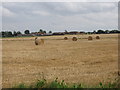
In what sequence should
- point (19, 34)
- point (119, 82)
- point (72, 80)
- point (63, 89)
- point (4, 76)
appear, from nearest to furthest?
point (63, 89) < point (119, 82) < point (72, 80) < point (4, 76) < point (19, 34)

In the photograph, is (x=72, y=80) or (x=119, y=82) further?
(x=72, y=80)

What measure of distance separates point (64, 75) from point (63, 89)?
3.89 meters

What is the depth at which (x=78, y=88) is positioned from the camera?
5.98 meters

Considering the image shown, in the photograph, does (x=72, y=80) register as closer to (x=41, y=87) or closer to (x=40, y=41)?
(x=41, y=87)

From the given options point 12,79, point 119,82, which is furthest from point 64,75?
point 119,82

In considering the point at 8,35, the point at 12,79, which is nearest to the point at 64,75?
the point at 12,79

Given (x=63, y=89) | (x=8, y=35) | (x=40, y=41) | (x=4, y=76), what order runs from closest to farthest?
(x=63, y=89) → (x=4, y=76) → (x=40, y=41) → (x=8, y=35)

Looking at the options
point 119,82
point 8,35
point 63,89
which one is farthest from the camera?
point 8,35


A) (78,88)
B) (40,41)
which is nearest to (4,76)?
(78,88)

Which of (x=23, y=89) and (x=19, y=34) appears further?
(x=19, y=34)

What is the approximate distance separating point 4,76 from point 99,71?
390 centimetres

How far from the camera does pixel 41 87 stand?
6141mm

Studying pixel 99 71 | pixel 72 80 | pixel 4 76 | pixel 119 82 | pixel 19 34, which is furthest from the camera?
pixel 19 34

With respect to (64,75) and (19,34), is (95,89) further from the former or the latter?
(19,34)
